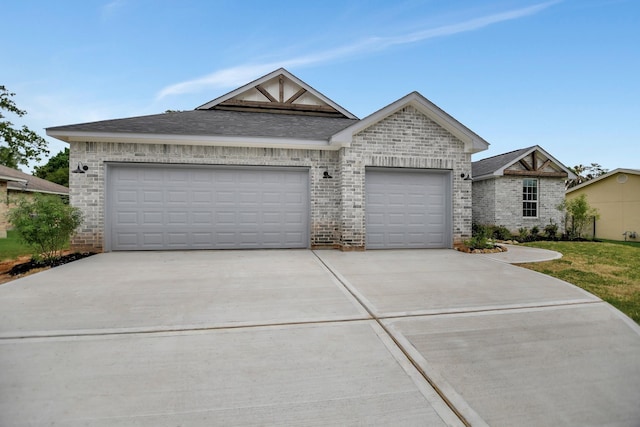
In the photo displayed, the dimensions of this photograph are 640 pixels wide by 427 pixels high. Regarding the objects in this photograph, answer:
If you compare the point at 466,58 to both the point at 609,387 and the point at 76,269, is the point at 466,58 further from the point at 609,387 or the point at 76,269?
the point at 76,269

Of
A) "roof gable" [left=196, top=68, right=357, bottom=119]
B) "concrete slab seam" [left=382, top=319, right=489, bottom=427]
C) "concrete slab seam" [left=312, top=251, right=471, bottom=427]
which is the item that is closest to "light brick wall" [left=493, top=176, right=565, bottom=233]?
"roof gable" [left=196, top=68, right=357, bottom=119]

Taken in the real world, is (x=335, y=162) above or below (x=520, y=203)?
above

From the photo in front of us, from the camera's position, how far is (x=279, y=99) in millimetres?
13031

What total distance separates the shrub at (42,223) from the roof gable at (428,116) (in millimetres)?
7098

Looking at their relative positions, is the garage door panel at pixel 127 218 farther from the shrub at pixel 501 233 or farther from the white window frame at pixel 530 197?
the white window frame at pixel 530 197

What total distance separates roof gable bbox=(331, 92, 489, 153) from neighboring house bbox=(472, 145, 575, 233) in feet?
19.3

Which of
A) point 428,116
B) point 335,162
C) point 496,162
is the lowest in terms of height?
point 335,162

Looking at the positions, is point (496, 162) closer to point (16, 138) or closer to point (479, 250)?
point (479, 250)

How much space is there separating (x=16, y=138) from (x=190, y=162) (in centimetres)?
1987

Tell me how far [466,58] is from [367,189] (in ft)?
27.3

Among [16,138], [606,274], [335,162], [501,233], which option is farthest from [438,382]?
[16,138]

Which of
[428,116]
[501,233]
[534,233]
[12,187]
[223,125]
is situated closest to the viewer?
[428,116]

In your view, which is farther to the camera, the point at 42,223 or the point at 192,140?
the point at 192,140

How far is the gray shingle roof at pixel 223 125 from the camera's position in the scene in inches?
343
